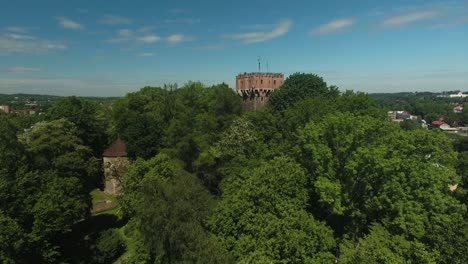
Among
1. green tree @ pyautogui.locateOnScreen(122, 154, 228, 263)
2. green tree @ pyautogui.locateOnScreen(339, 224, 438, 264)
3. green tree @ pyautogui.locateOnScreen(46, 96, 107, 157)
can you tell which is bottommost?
green tree @ pyautogui.locateOnScreen(339, 224, 438, 264)

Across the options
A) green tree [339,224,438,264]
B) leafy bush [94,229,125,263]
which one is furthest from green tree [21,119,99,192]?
green tree [339,224,438,264]

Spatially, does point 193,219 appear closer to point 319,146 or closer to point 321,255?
point 321,255

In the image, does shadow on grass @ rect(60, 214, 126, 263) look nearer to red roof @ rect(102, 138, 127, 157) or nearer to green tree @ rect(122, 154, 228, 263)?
red roof @ rect(102, 138, 127, 157)

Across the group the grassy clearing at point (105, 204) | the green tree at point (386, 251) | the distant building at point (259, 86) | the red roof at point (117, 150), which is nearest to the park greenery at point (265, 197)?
the green tree at point (386, 251)

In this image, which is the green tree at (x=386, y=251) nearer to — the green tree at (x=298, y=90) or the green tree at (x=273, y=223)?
the green tree at (x=273, y=223)

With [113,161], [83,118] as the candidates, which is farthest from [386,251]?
[83,118]

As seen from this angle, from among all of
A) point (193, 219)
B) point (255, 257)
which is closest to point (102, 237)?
point (193, 219)
